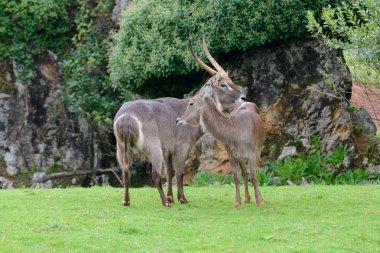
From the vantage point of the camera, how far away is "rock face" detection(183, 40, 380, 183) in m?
18.2

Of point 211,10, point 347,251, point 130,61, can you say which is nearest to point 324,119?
point 211,10

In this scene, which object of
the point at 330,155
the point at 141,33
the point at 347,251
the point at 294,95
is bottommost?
the point at 347,251

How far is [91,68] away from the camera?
22422 mm

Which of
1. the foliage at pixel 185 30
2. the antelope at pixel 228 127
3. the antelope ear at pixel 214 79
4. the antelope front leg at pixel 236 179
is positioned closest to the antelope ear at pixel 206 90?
the antelope at pixel 228 127

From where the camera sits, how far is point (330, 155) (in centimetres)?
1778

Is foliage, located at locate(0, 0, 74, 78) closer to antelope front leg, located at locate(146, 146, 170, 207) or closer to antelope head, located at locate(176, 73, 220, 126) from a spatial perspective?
antelope head, located at locate(176, 73, 220, 126)

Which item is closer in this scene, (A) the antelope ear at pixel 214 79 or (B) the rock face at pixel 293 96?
(A) the antelope ear at pixel 214 79

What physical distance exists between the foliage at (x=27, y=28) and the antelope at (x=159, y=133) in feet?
31.5

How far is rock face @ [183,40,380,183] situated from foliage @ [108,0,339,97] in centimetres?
54

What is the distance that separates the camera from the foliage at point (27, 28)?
22.4m

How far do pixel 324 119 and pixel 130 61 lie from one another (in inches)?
190

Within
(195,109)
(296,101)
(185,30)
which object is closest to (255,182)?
(195,109)

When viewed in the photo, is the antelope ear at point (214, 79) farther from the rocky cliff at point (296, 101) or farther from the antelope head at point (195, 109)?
the rocky cliff at point (296, 101)

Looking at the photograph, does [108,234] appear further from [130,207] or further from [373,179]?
→ [373,179]
